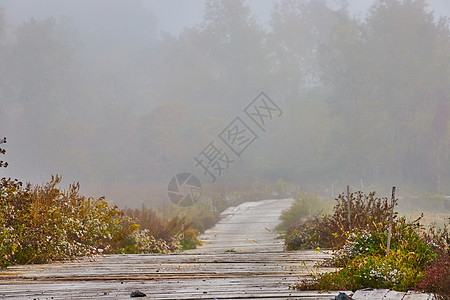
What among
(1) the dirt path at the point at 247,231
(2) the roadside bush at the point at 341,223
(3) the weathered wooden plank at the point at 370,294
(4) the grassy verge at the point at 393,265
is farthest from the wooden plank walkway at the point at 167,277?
(1) the dirt path at the point at 247,231

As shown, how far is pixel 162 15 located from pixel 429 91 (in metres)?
61.9

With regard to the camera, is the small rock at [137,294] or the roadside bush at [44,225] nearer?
the small rock at [137,294]

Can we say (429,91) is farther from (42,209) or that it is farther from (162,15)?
(162,15)

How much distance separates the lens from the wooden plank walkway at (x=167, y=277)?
3600 mm

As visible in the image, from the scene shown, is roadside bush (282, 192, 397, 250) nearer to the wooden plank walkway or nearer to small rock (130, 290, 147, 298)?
the wooden plank walkway

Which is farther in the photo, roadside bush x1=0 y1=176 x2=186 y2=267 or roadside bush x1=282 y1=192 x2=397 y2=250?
roadside bush x1=282 y1=192 x2=397 y2=250

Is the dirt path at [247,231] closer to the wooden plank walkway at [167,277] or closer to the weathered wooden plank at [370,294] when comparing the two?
the wooden plank walkway at [167,277]

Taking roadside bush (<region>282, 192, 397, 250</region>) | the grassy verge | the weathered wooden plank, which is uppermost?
roadside bush (<region>282, 192, 397, 250</region>)

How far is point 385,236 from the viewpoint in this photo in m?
4.74

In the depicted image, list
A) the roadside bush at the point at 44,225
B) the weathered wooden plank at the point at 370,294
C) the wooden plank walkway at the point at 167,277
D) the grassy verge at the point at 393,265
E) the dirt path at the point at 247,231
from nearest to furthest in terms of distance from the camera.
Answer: the weathered wooden plank at the point at 370,294
the grassy verge at the point at 393,265
the wooden plank walkway at the point at 167,277
the roadside bush at the point at 44,225
the dirt path at the point at 247,231

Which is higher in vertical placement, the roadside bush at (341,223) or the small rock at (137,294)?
the roadside bush at (341,223)

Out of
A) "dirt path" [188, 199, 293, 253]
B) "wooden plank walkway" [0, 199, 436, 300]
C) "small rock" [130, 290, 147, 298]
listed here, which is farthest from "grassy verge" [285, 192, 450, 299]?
"dirt path" [188, 199, 293, 253]

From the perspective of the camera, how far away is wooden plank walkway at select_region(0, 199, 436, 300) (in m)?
3.60

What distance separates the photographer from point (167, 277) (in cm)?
462
